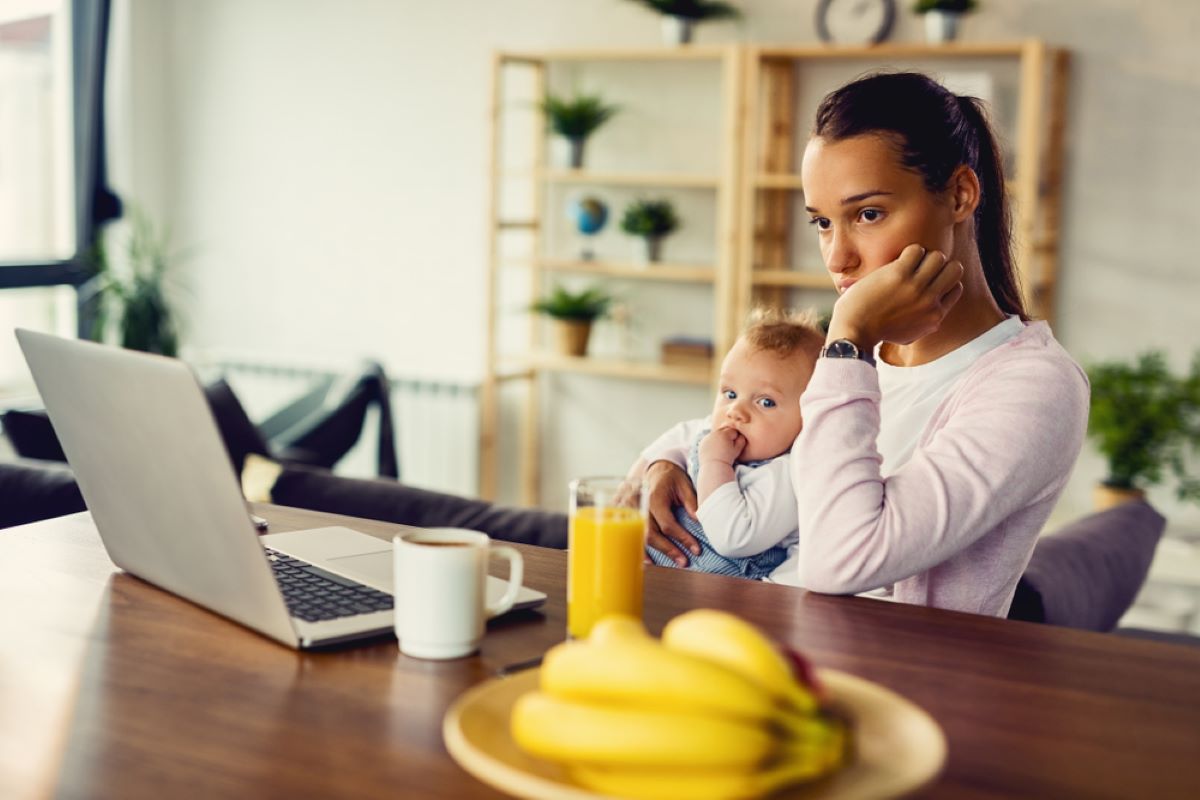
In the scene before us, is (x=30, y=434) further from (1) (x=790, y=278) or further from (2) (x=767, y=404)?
(1) (x=790, y=278)

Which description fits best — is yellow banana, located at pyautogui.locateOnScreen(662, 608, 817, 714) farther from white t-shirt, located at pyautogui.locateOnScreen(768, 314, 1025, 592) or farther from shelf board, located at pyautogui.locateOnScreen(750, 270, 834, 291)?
shelf board, located at pyautogui.locateOnScreen(750, 270, 834, 291)

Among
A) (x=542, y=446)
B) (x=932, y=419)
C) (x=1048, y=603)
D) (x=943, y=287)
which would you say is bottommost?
(x=542, y=446)

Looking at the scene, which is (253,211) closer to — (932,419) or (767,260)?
(767,260)

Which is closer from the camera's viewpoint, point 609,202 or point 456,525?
point 456,525

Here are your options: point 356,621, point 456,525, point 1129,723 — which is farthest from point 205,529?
point 456,525

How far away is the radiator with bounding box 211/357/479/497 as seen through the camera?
4.87 m

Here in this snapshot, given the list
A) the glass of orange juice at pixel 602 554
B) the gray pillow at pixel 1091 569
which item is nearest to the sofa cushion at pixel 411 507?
the gray pillow at pixel 1091 569

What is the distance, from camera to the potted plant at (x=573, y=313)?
4.45m

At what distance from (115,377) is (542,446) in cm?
379

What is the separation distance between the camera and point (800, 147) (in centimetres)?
Result: 434

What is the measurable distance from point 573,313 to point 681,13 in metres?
1.03

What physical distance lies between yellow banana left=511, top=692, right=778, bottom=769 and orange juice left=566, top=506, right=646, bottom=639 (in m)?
0.33

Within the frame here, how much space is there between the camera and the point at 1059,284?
13.4 ft

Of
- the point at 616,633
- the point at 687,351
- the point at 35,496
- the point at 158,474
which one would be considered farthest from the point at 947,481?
the point at 687,351
